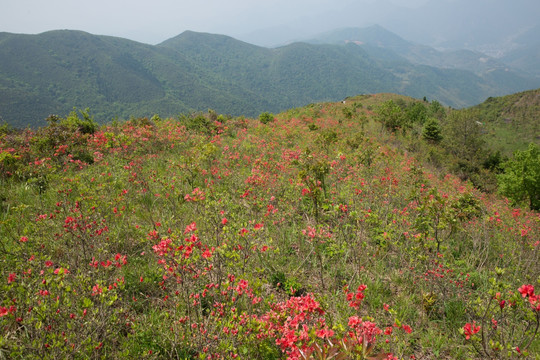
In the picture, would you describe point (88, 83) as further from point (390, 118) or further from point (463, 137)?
point (463, 137)

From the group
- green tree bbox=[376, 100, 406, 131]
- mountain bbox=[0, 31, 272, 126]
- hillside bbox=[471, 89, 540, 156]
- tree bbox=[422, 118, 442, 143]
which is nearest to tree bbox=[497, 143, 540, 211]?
tree bbox=[422, 118, 442, 143]

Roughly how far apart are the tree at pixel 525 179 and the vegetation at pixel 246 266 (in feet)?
34.0

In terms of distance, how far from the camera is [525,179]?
47.8 ft

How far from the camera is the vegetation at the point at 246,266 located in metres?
2.16

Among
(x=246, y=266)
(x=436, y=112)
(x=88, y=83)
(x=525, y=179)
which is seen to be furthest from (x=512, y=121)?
(x=88, y=83)

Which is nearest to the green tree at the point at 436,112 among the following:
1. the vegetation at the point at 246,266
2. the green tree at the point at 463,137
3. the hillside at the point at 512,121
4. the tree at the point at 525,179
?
the hillside at the point at 512,121

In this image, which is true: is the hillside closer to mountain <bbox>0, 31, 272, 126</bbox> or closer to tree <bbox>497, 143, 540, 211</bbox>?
tree <bbox>497, 143, 540, 211</bbox>

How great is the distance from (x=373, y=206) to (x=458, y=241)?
1725mm

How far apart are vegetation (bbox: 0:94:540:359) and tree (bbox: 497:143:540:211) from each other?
1038 centimetres

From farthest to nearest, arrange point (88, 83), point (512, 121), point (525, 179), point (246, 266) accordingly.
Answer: point (88, 83) < point (512, 121) < point (525, 179) < point (246, 266)

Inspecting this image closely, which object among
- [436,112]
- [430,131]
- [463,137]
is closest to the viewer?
[430,131]

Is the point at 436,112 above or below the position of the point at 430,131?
above

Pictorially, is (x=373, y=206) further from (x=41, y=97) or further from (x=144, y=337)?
(x=41, y=97)

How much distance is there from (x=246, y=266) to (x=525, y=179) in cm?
1889
